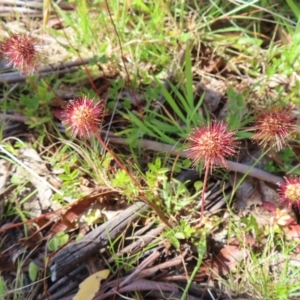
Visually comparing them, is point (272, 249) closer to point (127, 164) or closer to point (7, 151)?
point (127, 164)

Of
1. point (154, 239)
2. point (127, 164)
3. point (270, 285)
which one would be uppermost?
point (127, 164)

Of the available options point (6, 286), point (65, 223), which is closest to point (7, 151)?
point (65, 223)

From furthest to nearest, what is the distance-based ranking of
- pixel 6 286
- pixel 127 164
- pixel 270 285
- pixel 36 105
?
pixel 36 105 < pixel 127 164 < pixel 6 286 < pixel 270 285

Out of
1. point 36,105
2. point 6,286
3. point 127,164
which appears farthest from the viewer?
point 36,105

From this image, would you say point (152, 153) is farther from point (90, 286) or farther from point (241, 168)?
point (90, 286)

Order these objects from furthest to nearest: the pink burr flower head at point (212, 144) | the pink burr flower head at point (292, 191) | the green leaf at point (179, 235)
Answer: the green leaf at point (179, 235) → the pink burr flower head at point (292, 191) → the pink burr flower head at point (212, 144)

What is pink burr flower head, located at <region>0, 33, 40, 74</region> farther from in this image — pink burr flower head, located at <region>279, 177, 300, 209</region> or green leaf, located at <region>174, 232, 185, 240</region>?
pink burr flower head, located at <region>279, 177, 300, 209</region>

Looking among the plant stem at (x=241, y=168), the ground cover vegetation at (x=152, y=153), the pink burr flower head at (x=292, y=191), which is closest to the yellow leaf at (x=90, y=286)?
the ground cover vegetation at (x=152, y=153)

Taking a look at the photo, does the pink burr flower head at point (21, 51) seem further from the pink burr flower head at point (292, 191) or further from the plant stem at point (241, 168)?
the pink burr flower head at point (292, 191)
